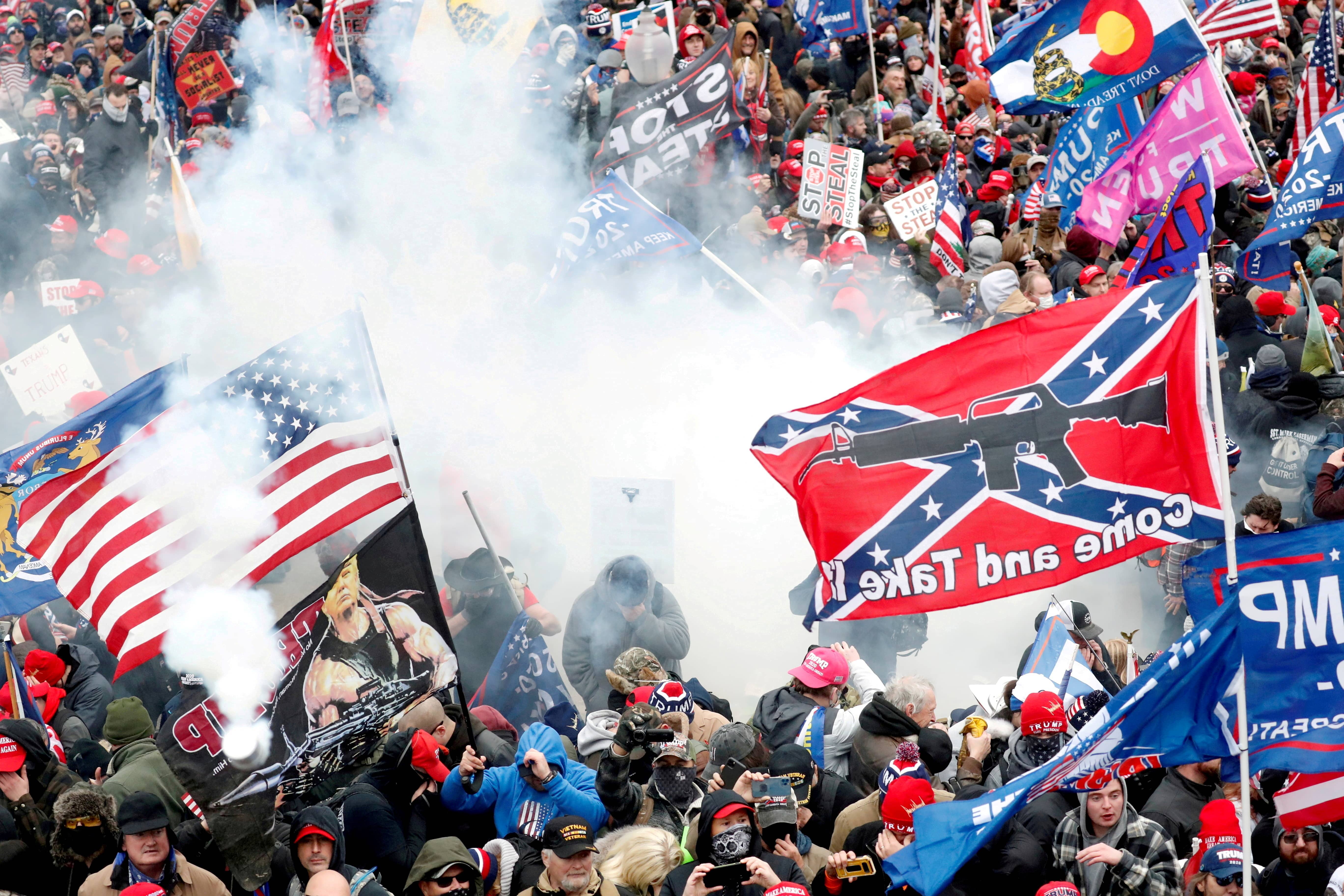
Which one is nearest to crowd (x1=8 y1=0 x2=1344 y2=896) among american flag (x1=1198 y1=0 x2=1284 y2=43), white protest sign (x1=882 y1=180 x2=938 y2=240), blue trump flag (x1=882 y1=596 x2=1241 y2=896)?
white protest sign (x1=882 y1=180 x2=938 y2=240)

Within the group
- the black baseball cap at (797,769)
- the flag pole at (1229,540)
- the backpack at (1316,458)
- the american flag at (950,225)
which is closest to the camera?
the flag pole at (1229,540)

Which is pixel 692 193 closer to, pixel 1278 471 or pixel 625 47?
pixel 625 47

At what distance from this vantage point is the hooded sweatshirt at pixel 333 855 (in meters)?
5.30

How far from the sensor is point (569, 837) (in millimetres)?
5215

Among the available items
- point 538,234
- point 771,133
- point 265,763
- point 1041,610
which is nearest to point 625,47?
point 771,133

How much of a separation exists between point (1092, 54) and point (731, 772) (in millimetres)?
7185

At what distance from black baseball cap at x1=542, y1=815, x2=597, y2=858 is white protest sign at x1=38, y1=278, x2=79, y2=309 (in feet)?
33.7

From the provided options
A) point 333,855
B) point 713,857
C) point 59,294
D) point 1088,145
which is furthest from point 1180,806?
point 59,294

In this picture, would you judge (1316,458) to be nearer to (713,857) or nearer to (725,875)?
(713,857)

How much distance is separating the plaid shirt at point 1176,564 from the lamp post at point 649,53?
23.8 ft

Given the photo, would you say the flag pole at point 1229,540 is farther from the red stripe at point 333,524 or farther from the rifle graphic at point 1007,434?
the red stripe at point 333,524

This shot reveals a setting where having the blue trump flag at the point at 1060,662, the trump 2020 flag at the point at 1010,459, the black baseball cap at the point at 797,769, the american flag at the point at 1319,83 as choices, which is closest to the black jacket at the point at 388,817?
the black baseball cap at the point at 797,769

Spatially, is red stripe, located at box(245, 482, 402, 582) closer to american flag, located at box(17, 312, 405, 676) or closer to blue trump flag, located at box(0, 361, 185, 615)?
american flag, located at box(17, 312, 405, 676)

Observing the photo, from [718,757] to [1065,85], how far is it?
6.87 metres
